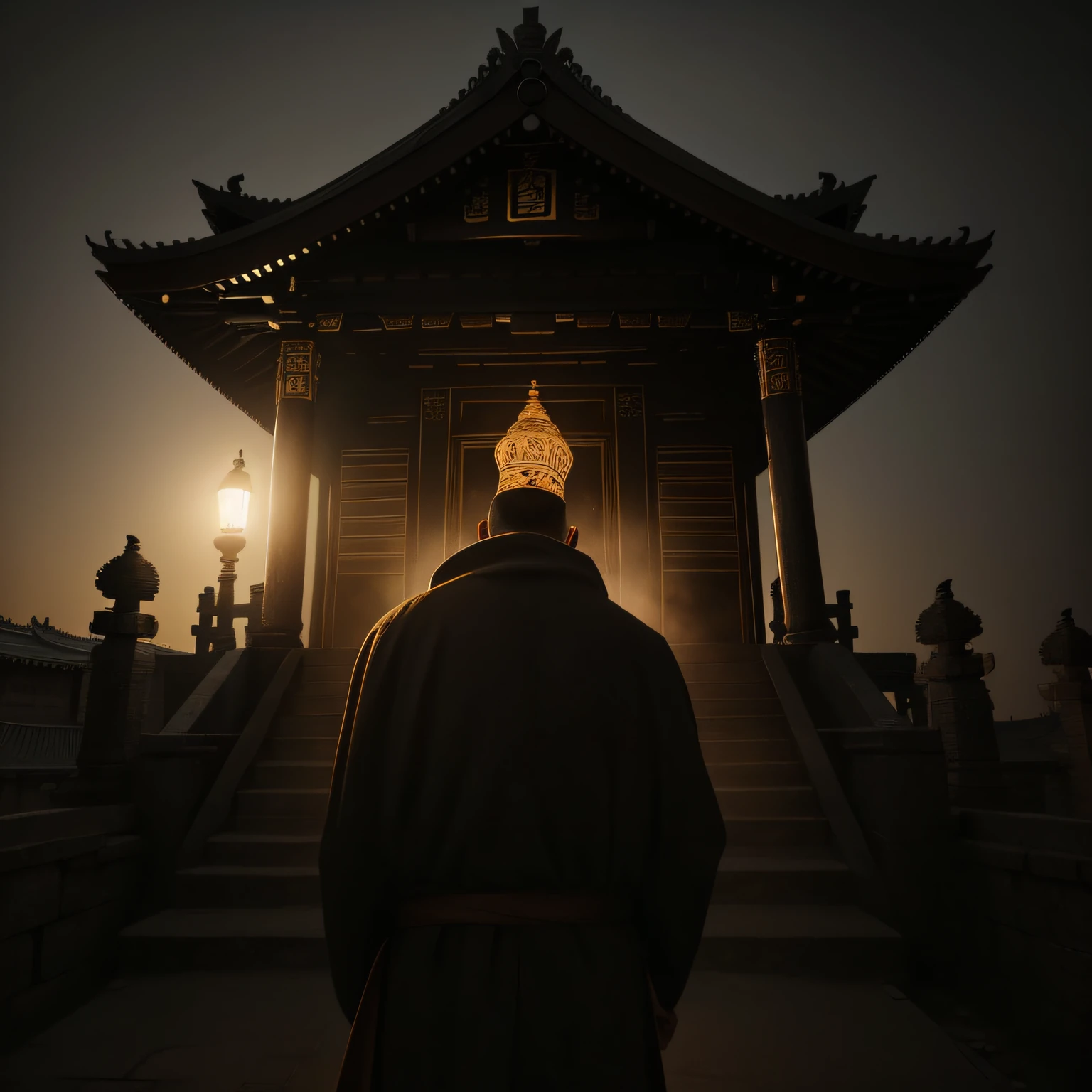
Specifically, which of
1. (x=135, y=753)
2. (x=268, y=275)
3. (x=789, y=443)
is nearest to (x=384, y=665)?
(x=135, y=753)

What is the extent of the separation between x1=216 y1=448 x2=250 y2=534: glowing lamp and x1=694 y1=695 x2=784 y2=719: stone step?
5418 millimetres

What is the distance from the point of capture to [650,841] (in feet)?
4.95

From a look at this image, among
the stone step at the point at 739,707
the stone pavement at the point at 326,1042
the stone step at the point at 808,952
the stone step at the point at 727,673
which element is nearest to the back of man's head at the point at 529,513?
the stone pavement at the point at 326,1042

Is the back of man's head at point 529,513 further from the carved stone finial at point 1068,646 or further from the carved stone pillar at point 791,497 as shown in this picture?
the carved stone finial at point 1068,646

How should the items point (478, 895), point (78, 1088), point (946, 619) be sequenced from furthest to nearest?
point (946, 619) → point (78, 1088) → point (478, 895)

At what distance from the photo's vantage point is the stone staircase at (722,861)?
3734 mm

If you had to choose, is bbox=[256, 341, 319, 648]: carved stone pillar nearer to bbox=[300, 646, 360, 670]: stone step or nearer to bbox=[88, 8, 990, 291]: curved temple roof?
bbox=[300, 646, 360, 670]: stone step

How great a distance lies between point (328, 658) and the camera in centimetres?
690

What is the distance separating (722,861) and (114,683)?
421cm

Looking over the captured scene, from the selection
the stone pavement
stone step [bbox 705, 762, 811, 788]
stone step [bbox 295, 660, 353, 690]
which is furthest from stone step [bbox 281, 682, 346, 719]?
stone step [bbox 705, 762, 811, 788]

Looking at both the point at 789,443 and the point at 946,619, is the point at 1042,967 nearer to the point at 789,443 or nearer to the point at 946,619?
Answer: the point at 946,619

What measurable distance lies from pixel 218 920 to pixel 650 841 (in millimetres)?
3630

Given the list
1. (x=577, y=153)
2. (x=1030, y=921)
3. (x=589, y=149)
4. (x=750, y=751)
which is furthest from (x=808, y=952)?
(x=577, y=153)

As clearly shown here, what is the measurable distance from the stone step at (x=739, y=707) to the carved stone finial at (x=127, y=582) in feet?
14.0
